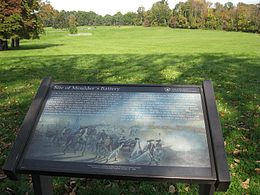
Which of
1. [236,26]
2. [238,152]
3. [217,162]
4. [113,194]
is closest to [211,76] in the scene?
[238,152]

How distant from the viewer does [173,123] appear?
11.9 ft

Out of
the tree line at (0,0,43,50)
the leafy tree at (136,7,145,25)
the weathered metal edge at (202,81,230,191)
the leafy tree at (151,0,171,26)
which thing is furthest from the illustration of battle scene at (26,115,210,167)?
the leafy tree at (136,7,145,25)

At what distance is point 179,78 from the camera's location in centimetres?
1177

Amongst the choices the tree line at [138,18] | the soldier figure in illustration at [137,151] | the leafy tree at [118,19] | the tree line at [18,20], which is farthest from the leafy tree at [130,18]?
the soldier figure in illustration at [137,151]

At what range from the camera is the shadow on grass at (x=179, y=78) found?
6701 millimetres

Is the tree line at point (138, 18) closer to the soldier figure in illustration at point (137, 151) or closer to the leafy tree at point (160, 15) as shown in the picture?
the leafy tree at point (160, 15)

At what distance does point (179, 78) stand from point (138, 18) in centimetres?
14077

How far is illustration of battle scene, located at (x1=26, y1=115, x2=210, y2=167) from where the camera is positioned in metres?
3.34

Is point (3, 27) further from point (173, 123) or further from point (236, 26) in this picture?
point (236, 26)

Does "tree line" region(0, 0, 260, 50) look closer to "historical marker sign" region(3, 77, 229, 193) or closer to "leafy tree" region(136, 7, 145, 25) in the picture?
"leafy tree" region(136, 7, 145, 25)

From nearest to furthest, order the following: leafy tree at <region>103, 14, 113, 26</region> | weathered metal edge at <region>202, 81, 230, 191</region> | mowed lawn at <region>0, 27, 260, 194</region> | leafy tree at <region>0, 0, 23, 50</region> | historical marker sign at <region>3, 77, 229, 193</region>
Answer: weathered metal edge at <region>202, 81, 230, 191</region>
historical marker sign at <region>3, 77, 229, 193</region>
mowed lawn at <region>0, 27, 260, 194</region>
leafy tree at <region>0, 0, 23, 50</region>
leafy tree at <region>103, 14, 113, 26</region>

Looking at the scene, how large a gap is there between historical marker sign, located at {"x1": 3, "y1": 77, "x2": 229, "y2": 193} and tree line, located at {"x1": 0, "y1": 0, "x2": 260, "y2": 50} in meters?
36.8

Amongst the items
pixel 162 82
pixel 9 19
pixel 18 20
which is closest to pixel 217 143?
pixel 162 82

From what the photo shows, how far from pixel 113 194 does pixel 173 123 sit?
5.76 ft
